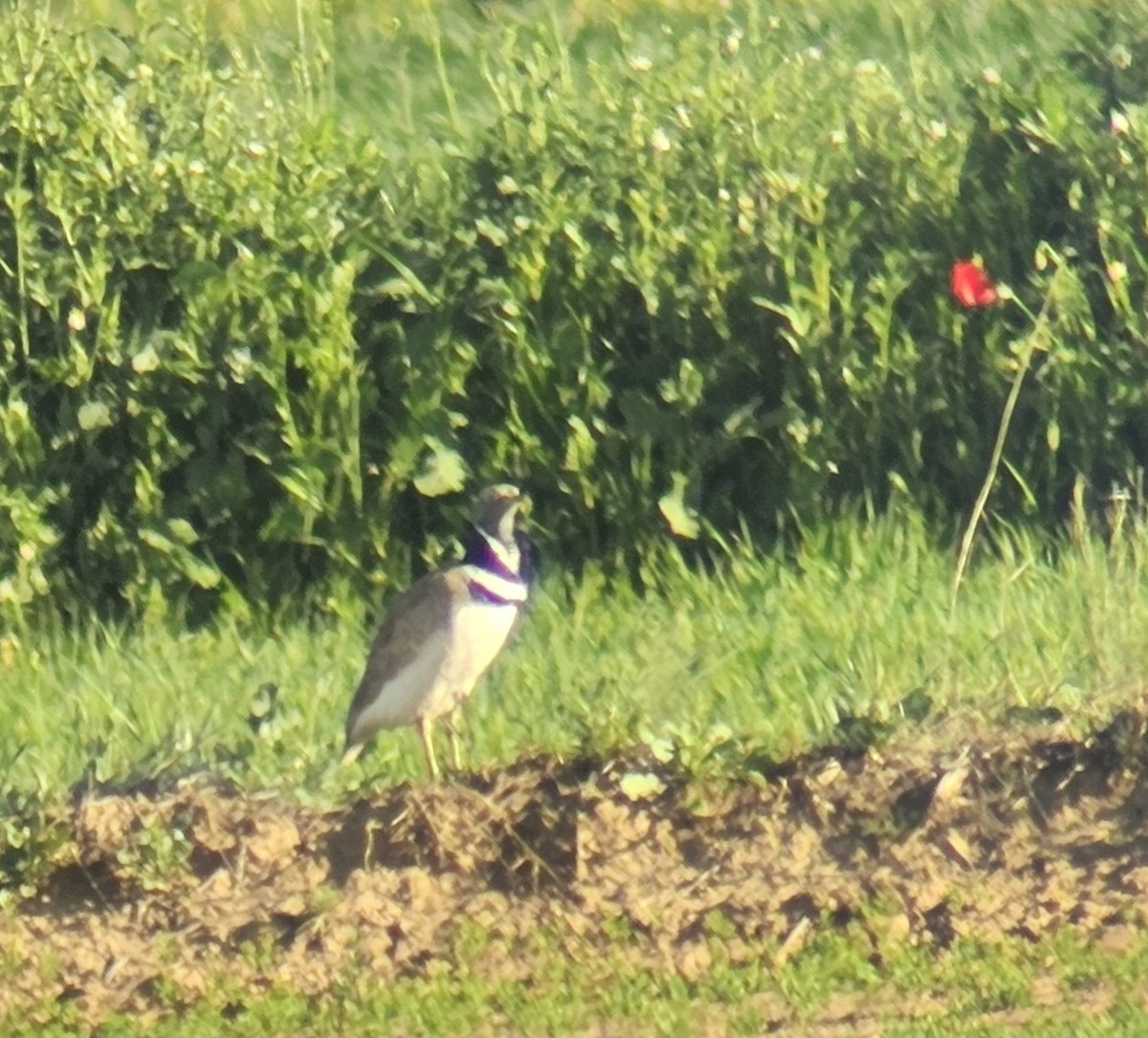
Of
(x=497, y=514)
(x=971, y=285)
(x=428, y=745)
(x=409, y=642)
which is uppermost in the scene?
(x=971, y=285)

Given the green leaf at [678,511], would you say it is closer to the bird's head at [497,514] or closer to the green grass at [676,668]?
the green grass at [676,668]

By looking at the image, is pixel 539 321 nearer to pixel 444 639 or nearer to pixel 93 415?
pixel 93 415

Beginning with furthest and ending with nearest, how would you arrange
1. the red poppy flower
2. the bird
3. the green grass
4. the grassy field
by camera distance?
the red poppy flower < the bird < the green grass < the grassy field

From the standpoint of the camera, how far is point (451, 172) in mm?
8789

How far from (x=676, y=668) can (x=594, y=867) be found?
0.97m

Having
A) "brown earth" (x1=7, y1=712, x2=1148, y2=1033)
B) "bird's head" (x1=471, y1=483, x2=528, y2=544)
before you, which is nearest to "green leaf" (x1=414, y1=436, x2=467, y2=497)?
"bird's head" (x1=471, y1=483, x2=528, y2=544)

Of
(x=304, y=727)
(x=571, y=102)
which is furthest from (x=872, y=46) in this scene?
(x=304, y=727)

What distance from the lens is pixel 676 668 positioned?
691 centimetres

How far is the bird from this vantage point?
6648mm

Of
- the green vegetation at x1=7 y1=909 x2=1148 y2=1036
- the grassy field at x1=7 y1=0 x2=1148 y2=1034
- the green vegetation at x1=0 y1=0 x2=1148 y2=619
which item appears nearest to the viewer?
the green vegetation at x1=7 y1=909 x2=1148 y2=1036

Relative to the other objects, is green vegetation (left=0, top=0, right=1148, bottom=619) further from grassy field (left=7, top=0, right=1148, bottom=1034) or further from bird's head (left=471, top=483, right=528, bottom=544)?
bird's head (left=471, top=483, right=528, bottom=544)

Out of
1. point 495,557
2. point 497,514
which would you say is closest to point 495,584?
point 495,557

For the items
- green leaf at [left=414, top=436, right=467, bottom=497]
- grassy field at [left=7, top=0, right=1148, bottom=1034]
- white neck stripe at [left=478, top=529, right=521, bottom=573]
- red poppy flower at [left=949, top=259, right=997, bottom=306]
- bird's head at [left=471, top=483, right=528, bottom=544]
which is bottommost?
grassy field at [left=7, top=0, right=1148, bottom=1034]

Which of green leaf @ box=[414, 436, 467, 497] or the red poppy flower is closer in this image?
the red poppy flower
